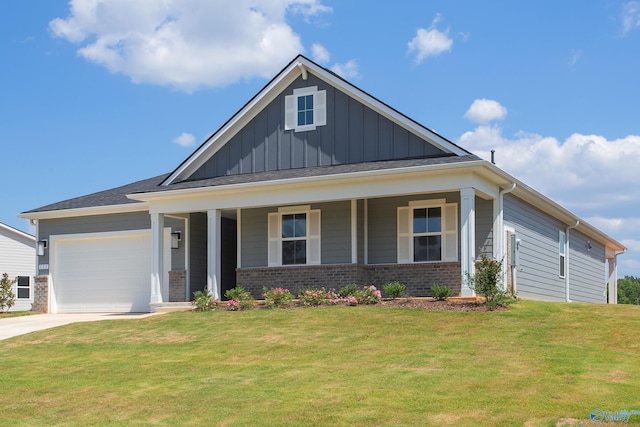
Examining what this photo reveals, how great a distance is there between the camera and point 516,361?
12.1 m

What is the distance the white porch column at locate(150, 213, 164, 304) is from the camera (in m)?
22.1

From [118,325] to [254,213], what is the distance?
5708 millimetres

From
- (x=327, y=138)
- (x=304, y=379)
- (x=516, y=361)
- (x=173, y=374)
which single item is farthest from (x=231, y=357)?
(x=327, y=138)

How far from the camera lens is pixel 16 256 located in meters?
35.4

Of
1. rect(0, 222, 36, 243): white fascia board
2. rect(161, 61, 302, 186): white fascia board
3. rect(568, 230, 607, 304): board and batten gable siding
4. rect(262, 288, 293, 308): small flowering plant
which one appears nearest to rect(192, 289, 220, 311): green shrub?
rect(262, 288, 293, 308): small flowering plant

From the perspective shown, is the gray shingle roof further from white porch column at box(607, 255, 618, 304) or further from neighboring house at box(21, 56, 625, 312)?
white porch column at box(607, 255, 618, 304)

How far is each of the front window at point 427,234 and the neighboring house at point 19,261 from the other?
2092 cm

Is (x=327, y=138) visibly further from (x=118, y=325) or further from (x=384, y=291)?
(x=118, y=325)

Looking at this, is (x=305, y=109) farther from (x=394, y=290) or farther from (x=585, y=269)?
(x=585, y=269)

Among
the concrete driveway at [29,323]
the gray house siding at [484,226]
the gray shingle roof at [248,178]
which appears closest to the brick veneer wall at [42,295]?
the concrete driveway at [29,323]

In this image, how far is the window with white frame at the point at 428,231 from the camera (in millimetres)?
20406

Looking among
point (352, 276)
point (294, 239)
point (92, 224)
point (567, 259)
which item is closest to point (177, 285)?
point (92, 224)

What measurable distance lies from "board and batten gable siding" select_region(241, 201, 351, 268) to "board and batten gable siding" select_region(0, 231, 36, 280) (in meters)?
16.5

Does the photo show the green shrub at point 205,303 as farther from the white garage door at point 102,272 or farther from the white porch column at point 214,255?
the white garage door at point 102,272
